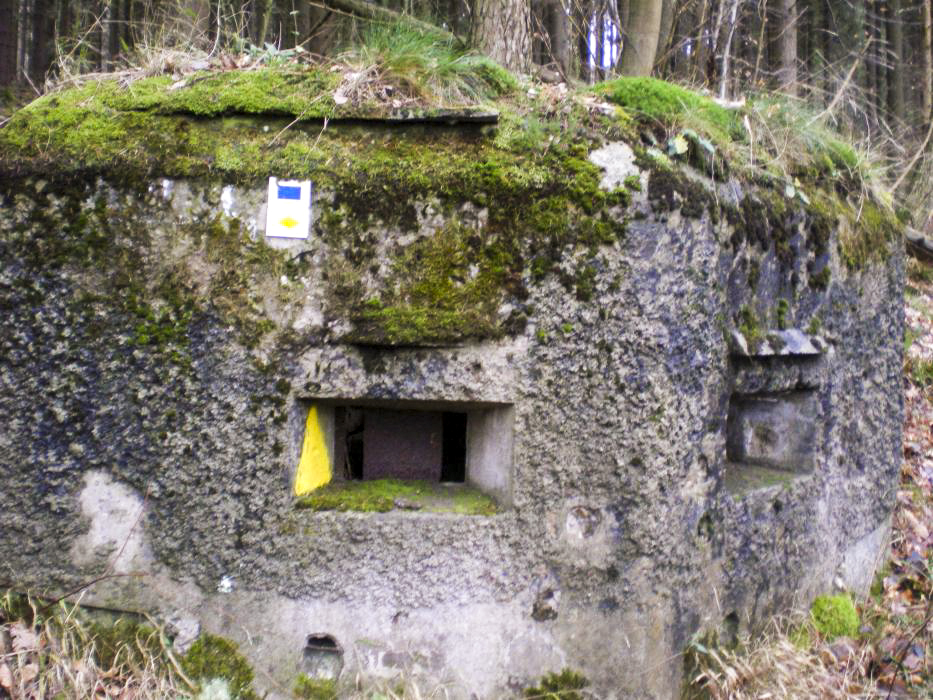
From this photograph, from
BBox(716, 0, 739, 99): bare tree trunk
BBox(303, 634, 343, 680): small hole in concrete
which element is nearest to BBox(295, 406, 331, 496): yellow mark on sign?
BBox(303, 634, 343, 680): small hole in concrete

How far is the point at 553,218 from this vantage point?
8.55 feet

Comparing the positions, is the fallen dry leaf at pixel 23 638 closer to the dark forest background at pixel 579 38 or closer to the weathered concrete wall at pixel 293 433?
the weathered concrete wall at pixel 293 433

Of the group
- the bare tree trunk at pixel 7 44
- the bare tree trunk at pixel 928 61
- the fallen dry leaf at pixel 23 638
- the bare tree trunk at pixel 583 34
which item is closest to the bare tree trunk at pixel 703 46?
the bare tree trunk at pixel 583 34

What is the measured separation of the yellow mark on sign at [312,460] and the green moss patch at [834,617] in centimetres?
224

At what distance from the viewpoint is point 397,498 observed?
2707mm

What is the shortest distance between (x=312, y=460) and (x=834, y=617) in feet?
7.88

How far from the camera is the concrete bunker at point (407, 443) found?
2691mm

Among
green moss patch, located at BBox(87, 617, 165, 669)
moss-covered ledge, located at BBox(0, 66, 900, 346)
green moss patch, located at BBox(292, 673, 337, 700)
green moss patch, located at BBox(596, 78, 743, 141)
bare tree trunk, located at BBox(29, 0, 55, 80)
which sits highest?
bare tree trunk, located at BBox(29, 0, 55, 80)

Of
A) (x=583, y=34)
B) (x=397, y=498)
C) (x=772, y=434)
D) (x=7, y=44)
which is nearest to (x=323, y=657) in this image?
(x=397, y=498)

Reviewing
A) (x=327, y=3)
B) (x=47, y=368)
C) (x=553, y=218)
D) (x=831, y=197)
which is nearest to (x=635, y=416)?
(x=553, y=218)

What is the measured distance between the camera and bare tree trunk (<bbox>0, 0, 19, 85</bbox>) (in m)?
8.77

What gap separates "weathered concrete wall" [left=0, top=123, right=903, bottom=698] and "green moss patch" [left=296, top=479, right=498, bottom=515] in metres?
0.05

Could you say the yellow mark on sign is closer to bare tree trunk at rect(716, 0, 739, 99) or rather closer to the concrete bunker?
the concrete bunker

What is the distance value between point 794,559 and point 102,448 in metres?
2.78
